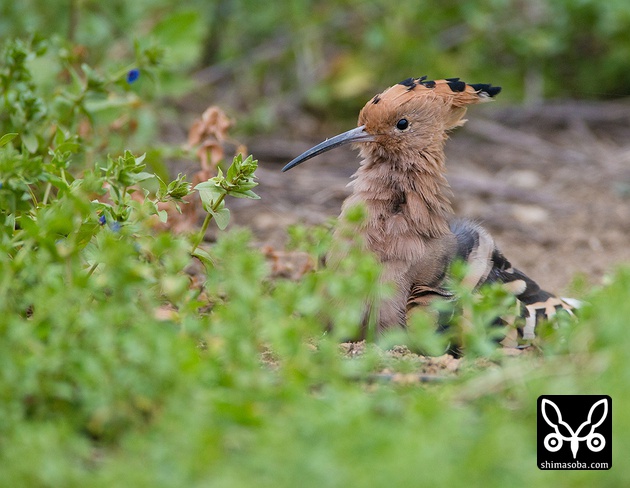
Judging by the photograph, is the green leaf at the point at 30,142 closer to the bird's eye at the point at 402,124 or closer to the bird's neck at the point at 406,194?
the bird's neck at the point at 406,194

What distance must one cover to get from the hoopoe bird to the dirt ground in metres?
0.72

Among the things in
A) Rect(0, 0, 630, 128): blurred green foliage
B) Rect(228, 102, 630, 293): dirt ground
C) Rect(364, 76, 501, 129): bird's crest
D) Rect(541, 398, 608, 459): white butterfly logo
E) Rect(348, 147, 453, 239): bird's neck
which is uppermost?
Rect(0, 0, 630, 128): blurred green foliage

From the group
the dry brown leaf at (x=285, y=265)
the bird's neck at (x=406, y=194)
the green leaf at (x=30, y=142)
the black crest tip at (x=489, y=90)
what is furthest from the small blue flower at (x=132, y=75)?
the black crest tip at (x=489, y=90)

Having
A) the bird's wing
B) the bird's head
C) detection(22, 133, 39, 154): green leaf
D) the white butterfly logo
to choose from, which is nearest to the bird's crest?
the bird's head

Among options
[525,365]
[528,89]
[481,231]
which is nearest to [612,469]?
[525,365]

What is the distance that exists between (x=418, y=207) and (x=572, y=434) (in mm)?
1336

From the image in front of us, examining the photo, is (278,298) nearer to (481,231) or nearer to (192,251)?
(192,251)

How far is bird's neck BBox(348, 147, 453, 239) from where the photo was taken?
301cm

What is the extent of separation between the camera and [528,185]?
512 cm

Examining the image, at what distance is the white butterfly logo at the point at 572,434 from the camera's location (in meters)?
1.76

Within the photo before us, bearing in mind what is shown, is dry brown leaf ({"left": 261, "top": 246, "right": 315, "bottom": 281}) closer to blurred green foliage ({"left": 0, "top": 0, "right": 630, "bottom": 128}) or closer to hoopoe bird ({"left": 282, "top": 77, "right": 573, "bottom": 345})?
hoopoe bird ({"left": 282, "top": 77, "right": 573, "bottom": 345})

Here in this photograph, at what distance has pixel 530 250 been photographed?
4.35 meters

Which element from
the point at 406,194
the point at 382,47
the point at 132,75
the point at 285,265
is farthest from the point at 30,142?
the point at 382,47

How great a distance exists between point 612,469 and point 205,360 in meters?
0.82
